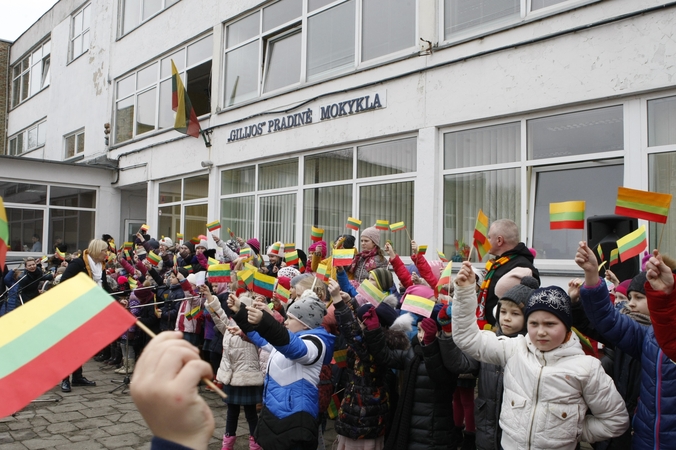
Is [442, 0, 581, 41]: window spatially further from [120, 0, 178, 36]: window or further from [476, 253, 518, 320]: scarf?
[120, 0, 178, 36]: window

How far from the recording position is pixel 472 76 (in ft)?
26.8

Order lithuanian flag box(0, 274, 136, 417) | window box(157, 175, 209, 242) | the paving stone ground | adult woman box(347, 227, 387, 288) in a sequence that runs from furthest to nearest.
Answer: window box(157, 175, 209, 242) < adult woman box(347, 227, 387, 288) < the paving stone ground < lithuanian flag box(0, 274, 136, 417)

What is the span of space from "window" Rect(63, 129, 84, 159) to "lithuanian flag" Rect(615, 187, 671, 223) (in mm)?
20898

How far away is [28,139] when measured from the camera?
1019 inches

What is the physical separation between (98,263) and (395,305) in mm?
4938

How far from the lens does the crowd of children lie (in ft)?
9.75

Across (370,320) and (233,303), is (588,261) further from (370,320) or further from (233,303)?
(233,303)

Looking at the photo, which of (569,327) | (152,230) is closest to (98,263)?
(569,327)

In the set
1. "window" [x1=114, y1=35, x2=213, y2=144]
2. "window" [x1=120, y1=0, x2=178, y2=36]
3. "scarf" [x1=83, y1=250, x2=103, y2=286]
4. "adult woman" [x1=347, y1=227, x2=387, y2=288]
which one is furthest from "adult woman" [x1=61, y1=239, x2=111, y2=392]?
"window" [x1=120, y1=0, x2=178, y2=36]

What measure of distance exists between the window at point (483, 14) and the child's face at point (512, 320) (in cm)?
530

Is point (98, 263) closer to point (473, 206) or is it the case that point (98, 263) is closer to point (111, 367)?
point (111, 367)

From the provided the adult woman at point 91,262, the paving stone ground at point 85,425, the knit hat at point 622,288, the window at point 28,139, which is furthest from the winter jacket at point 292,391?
the window at point 28,139

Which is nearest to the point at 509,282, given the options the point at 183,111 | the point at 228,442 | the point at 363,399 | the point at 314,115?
the point at 363,399

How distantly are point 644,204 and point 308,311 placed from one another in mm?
2365
